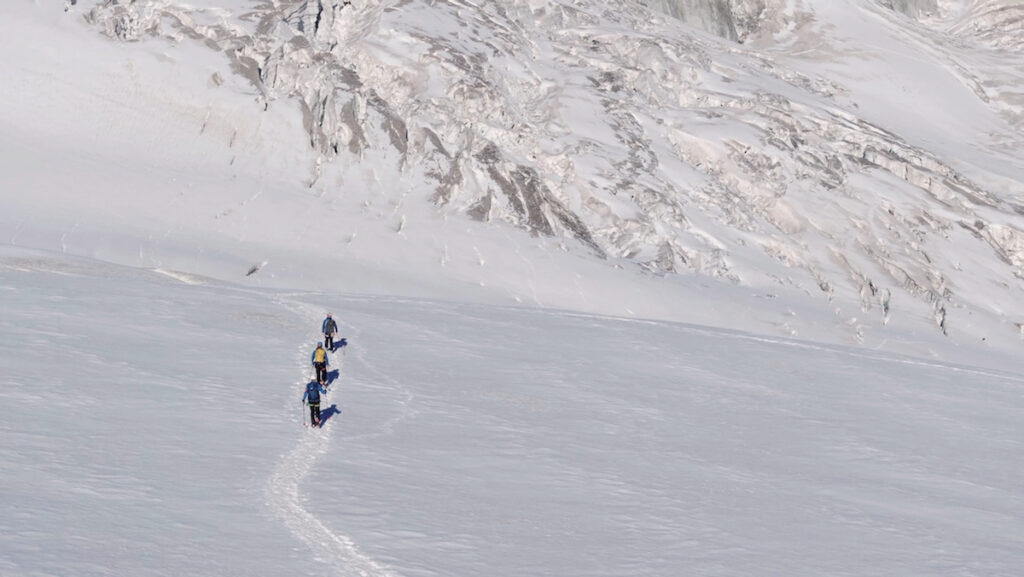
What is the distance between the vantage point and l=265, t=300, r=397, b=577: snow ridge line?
527 inches

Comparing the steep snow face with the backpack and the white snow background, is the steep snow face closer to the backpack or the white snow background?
the white snow background

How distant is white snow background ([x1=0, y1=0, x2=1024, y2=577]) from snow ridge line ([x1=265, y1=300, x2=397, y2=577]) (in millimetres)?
72

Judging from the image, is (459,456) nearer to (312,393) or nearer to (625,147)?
(312,393)

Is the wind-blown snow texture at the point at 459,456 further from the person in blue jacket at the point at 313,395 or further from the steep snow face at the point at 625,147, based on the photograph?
the steep snow face at the point at 625,147

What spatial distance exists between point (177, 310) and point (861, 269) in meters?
64.6

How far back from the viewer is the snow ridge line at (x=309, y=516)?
1338 centimetres

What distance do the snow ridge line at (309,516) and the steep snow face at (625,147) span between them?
2184 inches

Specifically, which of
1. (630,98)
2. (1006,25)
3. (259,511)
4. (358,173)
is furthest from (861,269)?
(1006,25)

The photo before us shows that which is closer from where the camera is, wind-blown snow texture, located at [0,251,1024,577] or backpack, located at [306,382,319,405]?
wind-blown snow texture, located at [0,251,1024,577]

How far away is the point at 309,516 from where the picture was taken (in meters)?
15.1

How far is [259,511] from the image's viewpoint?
1512 cm

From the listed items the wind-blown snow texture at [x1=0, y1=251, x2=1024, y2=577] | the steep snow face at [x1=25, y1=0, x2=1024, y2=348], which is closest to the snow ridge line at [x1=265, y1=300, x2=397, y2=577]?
the wind-blown snow texture at [x1=0, y1=251, x2=1024, y2=577]

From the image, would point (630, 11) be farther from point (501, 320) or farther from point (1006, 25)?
point (501, 320)

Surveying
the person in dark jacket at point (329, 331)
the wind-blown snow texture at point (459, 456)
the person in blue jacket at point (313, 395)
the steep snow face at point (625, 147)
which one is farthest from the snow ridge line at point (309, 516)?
the steep snow face at point (625, 147)
